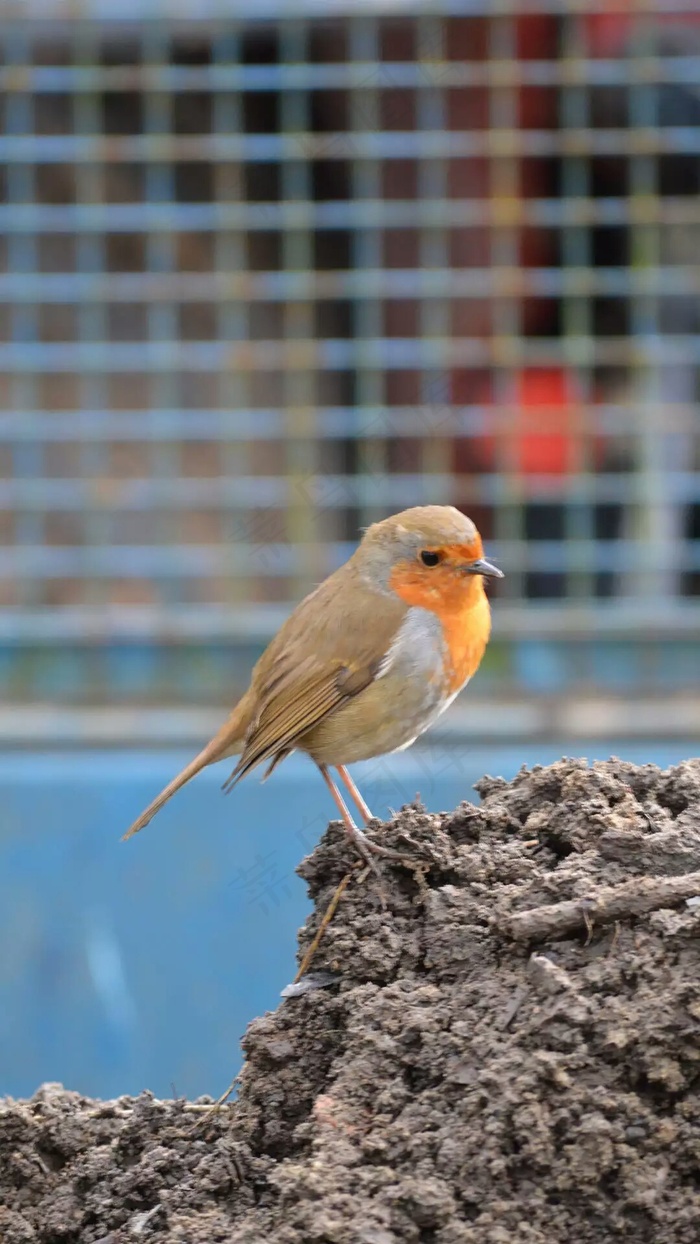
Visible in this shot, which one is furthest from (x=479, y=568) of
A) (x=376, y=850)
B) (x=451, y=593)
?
(x=376, y=850)

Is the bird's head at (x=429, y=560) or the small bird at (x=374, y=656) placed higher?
the bird's head at (x=429, y=560)

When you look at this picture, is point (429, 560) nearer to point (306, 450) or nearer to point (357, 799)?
point (357, 799)

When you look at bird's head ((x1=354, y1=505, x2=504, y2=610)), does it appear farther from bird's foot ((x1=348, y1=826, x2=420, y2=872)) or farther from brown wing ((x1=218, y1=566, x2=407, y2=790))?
bird's foot ((x1=348, y1=826, x2=420, y2=872))

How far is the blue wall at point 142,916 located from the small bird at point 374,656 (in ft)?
2.92

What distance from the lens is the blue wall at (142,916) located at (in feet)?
12.4

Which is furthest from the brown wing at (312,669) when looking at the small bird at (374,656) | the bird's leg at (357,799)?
the bird's leg at (357,799)

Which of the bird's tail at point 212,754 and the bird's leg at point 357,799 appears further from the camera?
the bird's tail at point 212,754

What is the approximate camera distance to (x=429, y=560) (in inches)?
116

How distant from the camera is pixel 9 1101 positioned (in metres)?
2.43

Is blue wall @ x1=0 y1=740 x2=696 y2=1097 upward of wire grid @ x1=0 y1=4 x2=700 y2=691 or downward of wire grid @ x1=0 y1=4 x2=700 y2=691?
downward

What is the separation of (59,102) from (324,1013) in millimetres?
5117

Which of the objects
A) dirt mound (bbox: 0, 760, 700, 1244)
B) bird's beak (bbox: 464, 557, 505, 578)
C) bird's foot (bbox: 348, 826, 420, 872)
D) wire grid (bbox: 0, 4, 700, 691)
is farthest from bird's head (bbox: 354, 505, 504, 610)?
wire grid (bbox: 0, 4, 700, 691)

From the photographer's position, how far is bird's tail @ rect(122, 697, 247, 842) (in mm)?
2912

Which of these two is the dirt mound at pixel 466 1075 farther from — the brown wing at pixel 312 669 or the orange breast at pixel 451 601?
the orange breast at pixel 451 601
